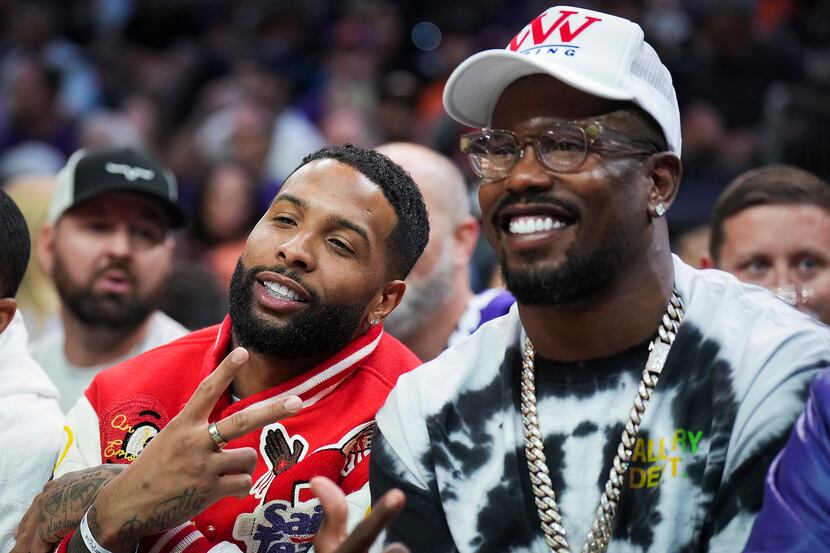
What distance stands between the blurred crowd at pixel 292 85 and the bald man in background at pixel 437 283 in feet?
5.42

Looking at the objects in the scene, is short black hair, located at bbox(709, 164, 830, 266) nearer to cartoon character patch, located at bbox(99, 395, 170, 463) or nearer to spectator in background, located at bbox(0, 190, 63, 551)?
cartoon character patch, located at bbox(99, 395, 170, 463)

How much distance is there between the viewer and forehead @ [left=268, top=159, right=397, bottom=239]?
3.08 m

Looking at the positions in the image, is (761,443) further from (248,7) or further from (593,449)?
(248,7)

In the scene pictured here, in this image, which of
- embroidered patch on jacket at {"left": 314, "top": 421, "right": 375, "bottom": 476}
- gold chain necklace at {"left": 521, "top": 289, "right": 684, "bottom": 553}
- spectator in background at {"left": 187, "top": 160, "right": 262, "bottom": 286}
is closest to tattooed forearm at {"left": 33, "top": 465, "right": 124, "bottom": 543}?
embroidered patch on jacket at {"left": 314, "top": 421, "right": 375, "bottom": 476}

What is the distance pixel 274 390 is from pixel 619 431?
924mm

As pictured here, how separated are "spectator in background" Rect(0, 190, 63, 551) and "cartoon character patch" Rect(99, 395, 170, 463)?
0.22 metres

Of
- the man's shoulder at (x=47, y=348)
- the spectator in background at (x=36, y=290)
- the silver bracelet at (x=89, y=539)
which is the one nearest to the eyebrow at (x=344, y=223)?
the silver bracelet at (x=89, y=539)

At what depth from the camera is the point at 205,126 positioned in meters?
9.46

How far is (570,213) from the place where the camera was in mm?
2521

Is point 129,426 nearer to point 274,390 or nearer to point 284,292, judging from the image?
point 274,390

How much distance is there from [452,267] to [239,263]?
67.2 inches

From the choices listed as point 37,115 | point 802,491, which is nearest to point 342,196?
point 802,491

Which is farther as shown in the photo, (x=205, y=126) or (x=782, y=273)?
(x=205, y=126)

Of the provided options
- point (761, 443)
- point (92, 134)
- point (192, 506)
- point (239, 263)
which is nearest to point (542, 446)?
point (761, 443)
